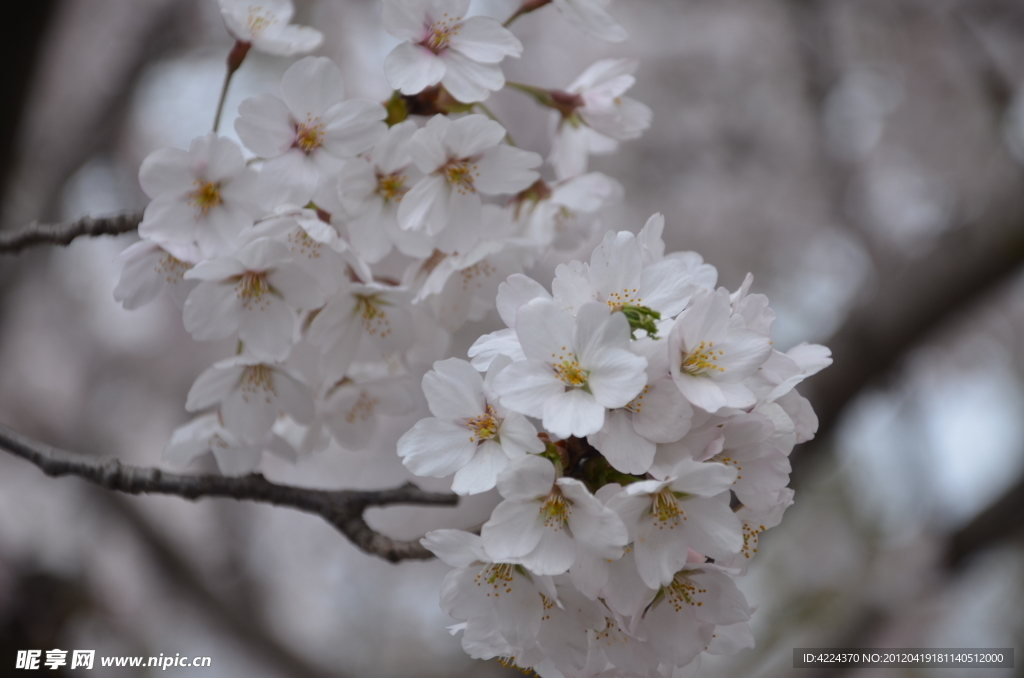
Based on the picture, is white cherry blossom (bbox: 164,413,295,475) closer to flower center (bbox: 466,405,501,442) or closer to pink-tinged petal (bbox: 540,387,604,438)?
flower center (bbox: 466,405,501,442)

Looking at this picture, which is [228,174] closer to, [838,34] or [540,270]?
[540,270]

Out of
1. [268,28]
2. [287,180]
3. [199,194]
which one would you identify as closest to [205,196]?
[199,194]

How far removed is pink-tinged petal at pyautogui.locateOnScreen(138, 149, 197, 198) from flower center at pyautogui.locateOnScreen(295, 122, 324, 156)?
5.8 inches

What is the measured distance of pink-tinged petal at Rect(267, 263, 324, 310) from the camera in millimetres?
917

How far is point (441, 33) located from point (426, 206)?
0.76 feet

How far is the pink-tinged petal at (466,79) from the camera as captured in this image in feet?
3.07

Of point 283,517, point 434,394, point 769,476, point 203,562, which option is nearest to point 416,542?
point 434,394

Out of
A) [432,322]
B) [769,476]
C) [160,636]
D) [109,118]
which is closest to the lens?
[769,476]

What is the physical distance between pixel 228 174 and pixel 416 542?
548 mm

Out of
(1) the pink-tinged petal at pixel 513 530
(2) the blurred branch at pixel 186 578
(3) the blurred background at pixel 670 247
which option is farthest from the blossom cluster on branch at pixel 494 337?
(2) the blurred branch at pixel 186 578

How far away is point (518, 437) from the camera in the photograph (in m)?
0.72

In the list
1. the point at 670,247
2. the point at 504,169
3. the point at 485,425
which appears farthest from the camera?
the point at 670,247

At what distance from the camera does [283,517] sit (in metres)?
6.86

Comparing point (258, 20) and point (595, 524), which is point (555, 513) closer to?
point (595, 524)
